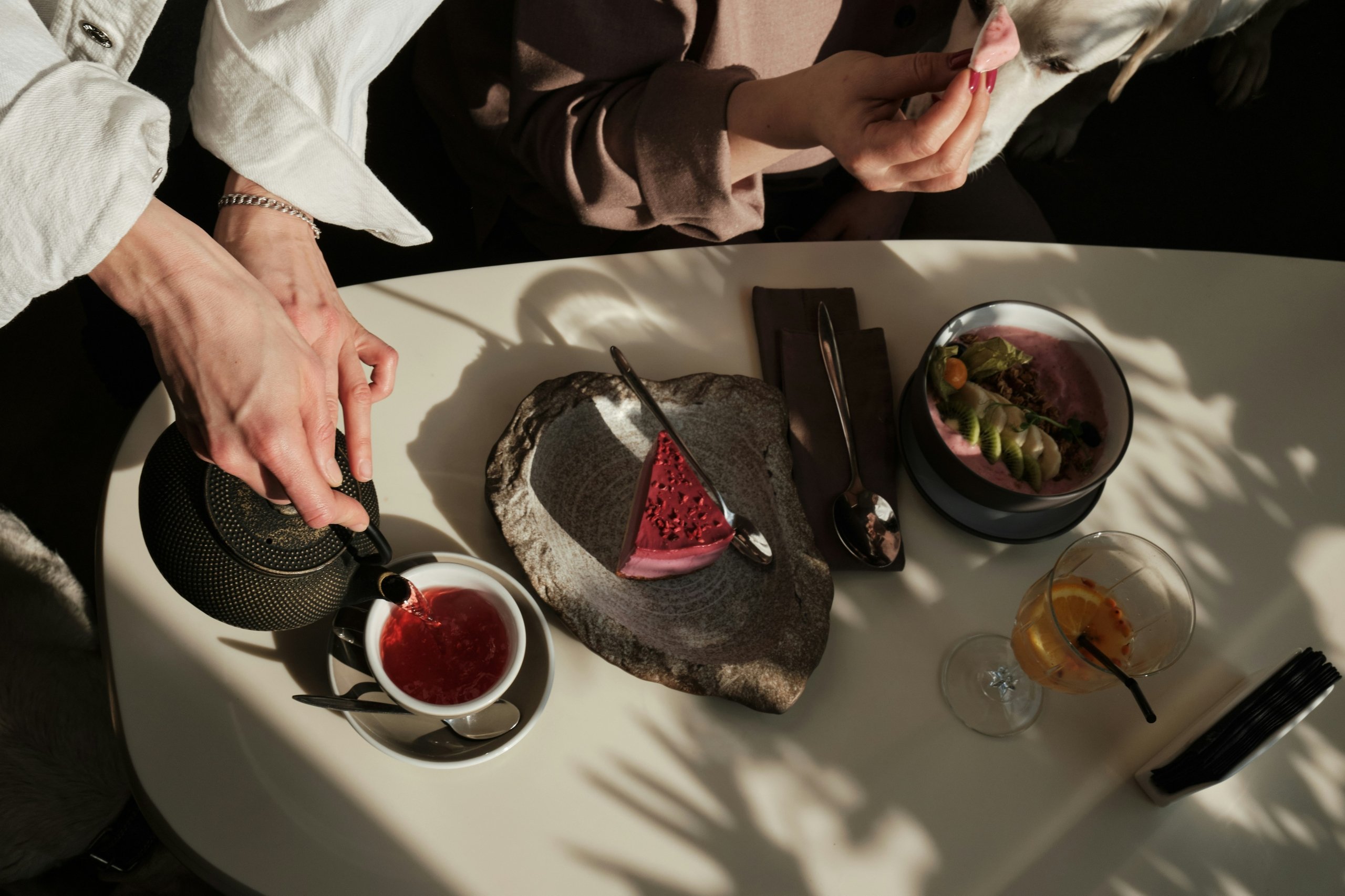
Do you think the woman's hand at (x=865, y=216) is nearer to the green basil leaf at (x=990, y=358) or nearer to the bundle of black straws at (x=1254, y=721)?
the green basil leaf at (x=990, y=358)

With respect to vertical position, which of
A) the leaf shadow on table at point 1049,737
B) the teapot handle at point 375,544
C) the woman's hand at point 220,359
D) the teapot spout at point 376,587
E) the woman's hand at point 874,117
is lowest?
the leaf shadow on table at point 1049,737

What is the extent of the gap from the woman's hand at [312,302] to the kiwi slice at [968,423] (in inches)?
24.5

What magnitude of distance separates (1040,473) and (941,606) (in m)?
0.19

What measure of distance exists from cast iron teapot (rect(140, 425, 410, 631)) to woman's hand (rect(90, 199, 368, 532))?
16 millimetres

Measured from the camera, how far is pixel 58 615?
1.11 meters

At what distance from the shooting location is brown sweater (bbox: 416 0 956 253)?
3.12ft

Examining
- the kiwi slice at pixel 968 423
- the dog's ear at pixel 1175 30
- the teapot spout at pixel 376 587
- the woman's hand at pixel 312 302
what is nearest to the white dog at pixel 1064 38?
the dog's ear at pixel 1175 30

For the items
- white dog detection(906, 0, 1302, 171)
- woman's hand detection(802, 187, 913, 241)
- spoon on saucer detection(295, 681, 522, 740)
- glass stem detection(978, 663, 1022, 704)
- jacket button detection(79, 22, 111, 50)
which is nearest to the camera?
jacket button detection(79, 22, 111, 50)

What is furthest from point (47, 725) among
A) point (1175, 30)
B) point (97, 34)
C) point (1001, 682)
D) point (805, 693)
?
point (1175, 30)

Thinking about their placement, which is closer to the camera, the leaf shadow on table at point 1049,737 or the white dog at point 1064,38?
the leaf shadow on table at point 1049,737

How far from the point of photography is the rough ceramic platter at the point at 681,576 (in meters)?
0.82

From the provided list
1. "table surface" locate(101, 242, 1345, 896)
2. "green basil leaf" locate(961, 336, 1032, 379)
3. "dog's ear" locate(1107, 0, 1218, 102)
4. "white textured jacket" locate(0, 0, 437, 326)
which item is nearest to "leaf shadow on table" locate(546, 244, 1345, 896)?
"table surface" locate(101, 242, 1345, 896)

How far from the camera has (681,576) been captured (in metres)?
0.90

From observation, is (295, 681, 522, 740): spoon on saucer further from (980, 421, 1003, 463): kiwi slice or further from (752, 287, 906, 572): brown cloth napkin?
(980, 421, 1003, 463): kiwi slice
